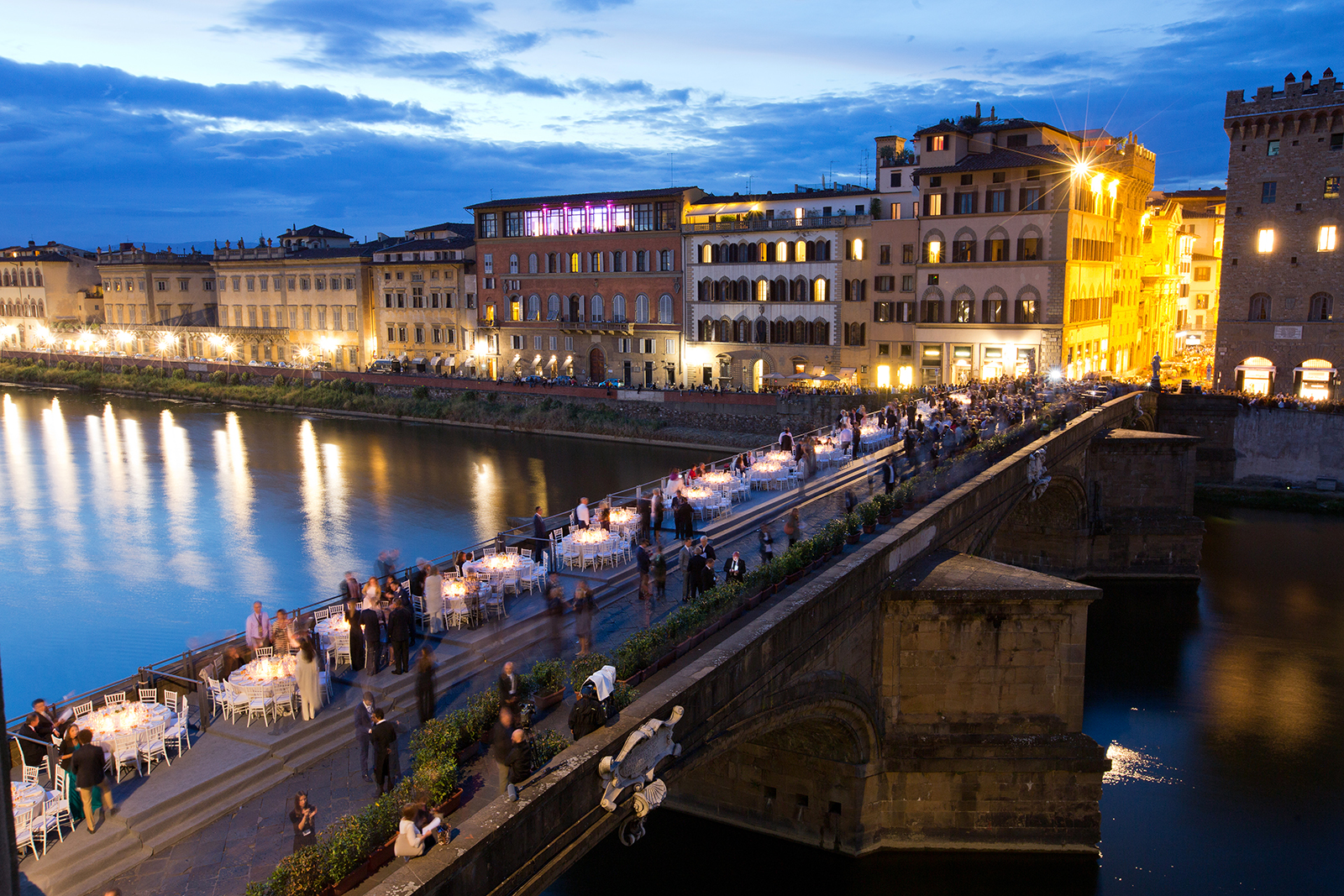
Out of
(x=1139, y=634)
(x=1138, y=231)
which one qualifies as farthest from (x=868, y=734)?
(x=1138, y=231)

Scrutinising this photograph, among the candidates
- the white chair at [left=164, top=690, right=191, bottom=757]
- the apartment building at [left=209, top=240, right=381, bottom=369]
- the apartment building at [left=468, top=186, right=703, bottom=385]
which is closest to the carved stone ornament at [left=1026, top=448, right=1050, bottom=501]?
the white chair at [left=164, top=690, right=191, bottom=757]

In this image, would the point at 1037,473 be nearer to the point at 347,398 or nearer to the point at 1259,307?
the point at 1259,307

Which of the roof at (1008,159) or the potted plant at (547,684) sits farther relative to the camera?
the roof at (1008,159)

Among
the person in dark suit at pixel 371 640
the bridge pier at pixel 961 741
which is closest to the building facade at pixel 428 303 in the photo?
the bridge pier at pixel 961 741

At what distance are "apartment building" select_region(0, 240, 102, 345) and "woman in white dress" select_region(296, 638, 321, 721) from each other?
310 feet

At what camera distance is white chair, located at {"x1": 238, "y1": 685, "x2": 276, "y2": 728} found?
414 inches

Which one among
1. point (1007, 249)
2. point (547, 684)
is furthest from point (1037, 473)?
point (1007, 249)

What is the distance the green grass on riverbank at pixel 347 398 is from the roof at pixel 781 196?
12.7 meters

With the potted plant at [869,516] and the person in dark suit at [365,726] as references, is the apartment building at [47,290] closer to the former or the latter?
the potted plant at [869,516]

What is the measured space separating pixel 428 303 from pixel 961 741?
56.2 metres

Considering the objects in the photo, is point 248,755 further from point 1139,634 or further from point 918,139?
point 918,139

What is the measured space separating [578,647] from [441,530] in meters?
22.2

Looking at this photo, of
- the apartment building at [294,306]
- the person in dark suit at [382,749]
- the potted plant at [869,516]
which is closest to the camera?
the person in dark suit at [382,749]

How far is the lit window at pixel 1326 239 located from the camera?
40.7 meters
